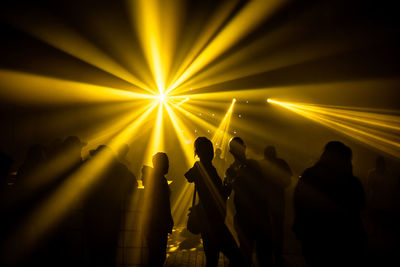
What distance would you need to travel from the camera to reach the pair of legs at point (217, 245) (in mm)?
2789

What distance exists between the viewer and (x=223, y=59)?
42.5 ft

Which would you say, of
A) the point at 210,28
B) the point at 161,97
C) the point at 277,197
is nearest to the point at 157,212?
the point at 277,197

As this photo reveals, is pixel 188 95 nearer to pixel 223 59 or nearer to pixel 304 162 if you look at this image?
pixel 223 59

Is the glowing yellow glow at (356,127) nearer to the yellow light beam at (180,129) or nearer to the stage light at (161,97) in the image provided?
the yellow light beam at (180,129)

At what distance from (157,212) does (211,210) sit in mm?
603

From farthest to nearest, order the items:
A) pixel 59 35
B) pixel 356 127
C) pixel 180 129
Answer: pixel 180 129 → pixel 356 127 → pixel 59 35

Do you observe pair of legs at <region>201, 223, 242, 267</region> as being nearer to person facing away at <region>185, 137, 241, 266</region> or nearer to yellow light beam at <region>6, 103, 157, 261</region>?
person facing away at <region>185, 137, 241, 266</region>

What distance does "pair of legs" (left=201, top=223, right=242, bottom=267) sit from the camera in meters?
2.79

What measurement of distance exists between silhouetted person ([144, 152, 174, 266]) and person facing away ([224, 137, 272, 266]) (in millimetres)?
880

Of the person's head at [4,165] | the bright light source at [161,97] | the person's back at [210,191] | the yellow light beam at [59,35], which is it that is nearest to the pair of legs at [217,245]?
the person's back at [210,191]

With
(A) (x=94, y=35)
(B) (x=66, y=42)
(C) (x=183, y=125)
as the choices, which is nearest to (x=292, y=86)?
(C) (x=183, y=125)

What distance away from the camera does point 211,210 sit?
9.35ft

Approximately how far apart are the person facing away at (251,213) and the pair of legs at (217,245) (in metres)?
0.39

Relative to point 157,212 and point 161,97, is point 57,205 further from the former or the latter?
point 161,97
